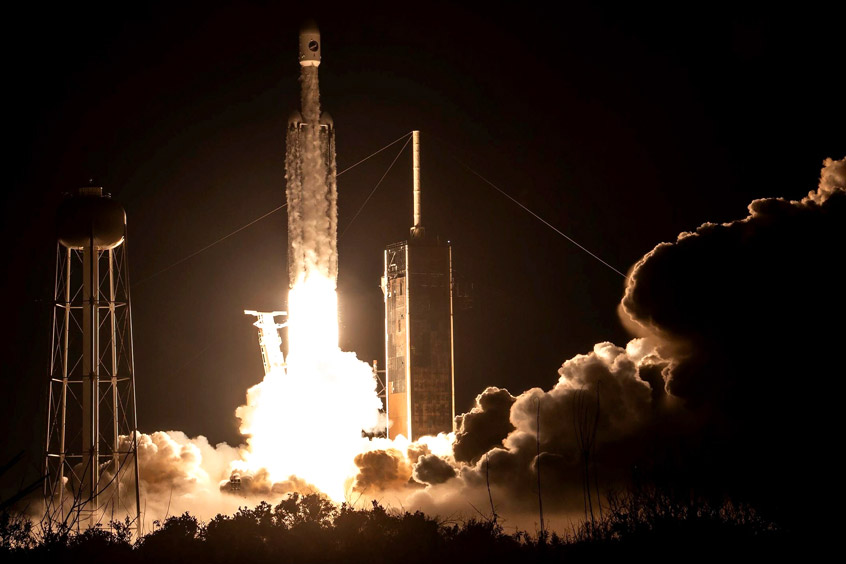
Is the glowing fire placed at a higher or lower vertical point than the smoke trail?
lower

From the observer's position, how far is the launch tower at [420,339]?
76.9 meters

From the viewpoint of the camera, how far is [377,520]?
47.2m

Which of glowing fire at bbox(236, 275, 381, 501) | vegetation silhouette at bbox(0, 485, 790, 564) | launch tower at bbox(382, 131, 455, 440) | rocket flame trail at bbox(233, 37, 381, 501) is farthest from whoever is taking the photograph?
launch tower at bbox(382, 131, 455, 440)

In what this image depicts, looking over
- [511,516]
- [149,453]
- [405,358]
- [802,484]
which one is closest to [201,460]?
[149,453]

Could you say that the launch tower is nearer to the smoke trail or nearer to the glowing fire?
the glowing fire

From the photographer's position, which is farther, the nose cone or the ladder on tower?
the ladder on tower

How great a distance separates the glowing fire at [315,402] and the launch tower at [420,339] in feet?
6.18

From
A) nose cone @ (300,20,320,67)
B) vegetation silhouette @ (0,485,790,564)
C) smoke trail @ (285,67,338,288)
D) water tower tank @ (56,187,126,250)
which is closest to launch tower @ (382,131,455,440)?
smoke trail @ (285,67,338,288)

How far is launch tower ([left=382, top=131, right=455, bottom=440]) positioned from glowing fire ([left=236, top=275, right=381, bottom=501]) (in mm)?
1883

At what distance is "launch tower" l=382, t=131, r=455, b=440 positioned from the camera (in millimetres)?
76938

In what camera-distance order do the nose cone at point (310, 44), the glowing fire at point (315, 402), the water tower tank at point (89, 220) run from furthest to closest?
the glowing fire at point (315, 402) < the nose cone at point (310, 44) < the water tower tank at point (89, 220)

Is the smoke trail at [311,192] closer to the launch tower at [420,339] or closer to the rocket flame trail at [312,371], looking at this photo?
the rocket flame trail at [312,371]

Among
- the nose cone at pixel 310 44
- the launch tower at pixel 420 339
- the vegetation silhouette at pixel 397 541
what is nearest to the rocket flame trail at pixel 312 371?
the nose cone at pixel 310 44

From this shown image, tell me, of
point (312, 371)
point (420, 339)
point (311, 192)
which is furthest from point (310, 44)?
point (312, 371)
